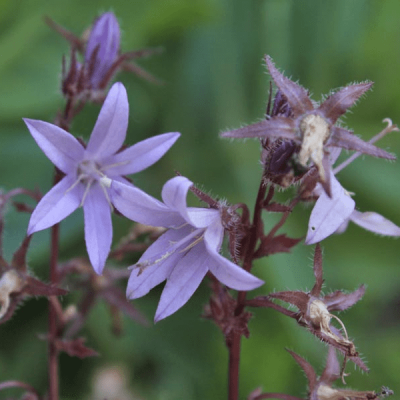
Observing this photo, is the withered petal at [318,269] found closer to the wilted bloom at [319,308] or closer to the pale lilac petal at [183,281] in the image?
the wilted bloom at [319,308]

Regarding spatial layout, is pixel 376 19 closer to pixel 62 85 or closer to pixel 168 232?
pixel 62 85

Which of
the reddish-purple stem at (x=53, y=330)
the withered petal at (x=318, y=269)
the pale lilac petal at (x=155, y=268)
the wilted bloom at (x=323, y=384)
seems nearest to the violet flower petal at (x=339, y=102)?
the withered petal at (x=318, y=269)

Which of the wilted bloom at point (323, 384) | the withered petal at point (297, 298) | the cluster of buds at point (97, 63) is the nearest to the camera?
the withered petal at point (297, 298)

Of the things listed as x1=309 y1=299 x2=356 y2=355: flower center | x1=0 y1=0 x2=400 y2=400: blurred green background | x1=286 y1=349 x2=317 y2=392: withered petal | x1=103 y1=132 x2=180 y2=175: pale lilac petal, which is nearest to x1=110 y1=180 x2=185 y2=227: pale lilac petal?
x1=103 y1=132 x2=180 y2=175: pale lilac petal

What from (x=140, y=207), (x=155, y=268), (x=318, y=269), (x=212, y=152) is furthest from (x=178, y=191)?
(x=212, y=152)

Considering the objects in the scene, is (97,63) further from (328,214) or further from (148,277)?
(328,214)

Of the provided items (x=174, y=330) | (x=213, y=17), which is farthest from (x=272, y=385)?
(x=213, y=17)
